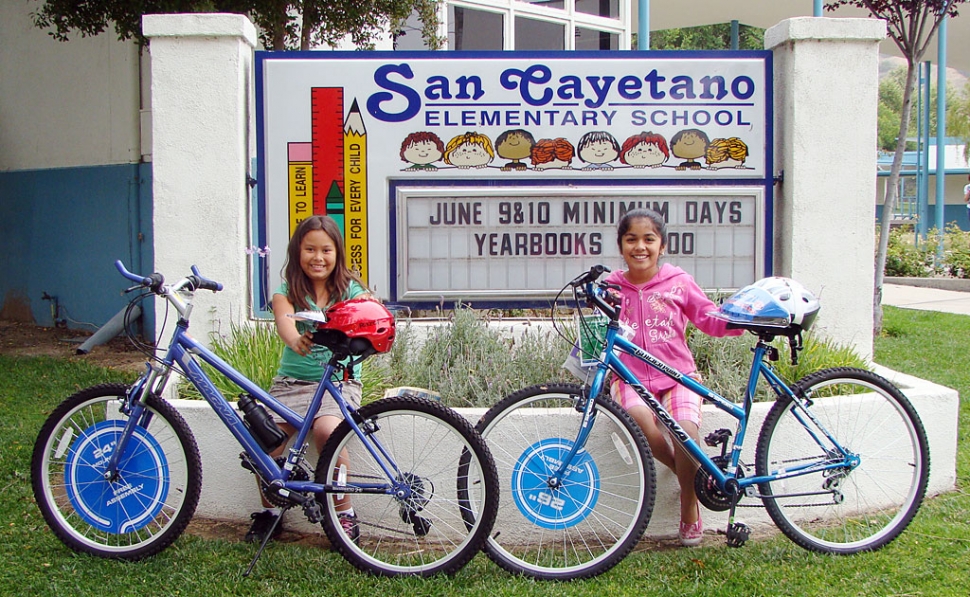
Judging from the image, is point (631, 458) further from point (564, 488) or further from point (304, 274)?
point (304, 274)

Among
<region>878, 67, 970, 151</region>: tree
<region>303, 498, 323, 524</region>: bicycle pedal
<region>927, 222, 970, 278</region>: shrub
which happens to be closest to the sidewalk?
<region>927, 222, 970, 278</region>: shrub

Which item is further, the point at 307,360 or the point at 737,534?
the point at 307,360

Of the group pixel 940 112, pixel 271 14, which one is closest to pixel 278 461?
pixel 271 14

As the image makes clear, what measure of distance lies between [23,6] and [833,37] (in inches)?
340

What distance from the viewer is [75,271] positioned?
9.83 meters

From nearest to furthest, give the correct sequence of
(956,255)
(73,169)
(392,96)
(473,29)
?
(392,96)
(73,169)
(473,29)
(956,255)

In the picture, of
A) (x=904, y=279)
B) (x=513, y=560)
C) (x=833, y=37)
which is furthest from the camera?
(x=904, y=279)

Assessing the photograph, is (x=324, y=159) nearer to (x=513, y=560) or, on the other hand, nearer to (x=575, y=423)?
(x=575, y=423)

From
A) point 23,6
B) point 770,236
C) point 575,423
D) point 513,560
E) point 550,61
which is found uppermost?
point 23,6

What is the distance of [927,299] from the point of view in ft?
42.6

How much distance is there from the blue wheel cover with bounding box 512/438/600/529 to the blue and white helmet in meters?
0.86

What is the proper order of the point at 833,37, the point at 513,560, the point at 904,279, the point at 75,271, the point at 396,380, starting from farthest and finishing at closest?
the point at 904,279 < the point at 75,271 < the point at 833,37 < the point at 396,380 < the point at 513,560

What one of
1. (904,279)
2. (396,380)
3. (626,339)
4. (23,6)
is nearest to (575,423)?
(626,339)

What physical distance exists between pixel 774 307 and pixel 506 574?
1525mm
